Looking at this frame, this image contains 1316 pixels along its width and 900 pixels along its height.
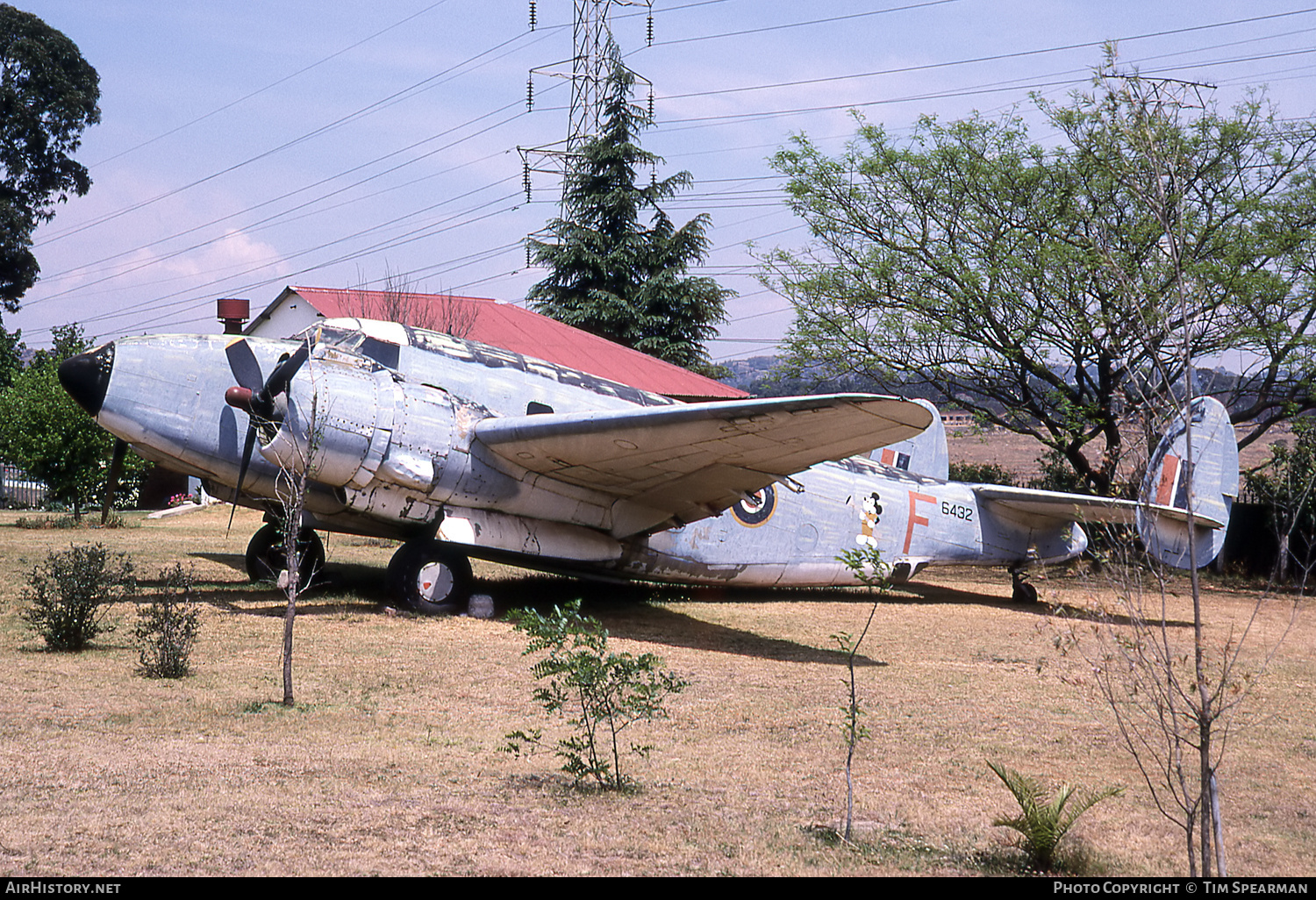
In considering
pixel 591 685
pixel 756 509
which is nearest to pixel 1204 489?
pixel 756 509

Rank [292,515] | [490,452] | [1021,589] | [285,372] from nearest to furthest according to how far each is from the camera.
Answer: [292,515]
[285,372]
[490,452]
[1021,589]

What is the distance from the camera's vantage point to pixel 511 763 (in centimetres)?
669

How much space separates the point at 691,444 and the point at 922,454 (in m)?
7.27

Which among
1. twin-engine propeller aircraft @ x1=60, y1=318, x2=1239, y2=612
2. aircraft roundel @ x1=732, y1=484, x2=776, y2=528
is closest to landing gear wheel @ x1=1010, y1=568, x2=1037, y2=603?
twin-engine propeller aircraft @ x1=60, y1=318, x2=1239, y2=612

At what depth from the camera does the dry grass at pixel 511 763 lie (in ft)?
16.4

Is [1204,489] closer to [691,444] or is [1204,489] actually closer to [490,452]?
[691,444]

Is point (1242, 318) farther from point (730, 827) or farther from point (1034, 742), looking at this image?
point (730, 827)

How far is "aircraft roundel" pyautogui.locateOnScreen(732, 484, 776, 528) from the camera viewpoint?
49.3 ft

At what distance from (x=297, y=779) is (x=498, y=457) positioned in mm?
6803

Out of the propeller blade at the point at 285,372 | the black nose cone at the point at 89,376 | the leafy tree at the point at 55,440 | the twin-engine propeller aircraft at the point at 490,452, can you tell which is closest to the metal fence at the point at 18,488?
the leafy tree at the point at 55,440

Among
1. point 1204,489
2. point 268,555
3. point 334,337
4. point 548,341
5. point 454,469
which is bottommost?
point 268,555

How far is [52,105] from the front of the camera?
53.5 m

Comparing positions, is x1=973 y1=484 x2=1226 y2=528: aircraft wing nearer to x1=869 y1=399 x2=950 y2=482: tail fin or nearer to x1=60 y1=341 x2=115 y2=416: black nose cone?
x1=869 y1=399 x2=950 y2=482: tail fin
